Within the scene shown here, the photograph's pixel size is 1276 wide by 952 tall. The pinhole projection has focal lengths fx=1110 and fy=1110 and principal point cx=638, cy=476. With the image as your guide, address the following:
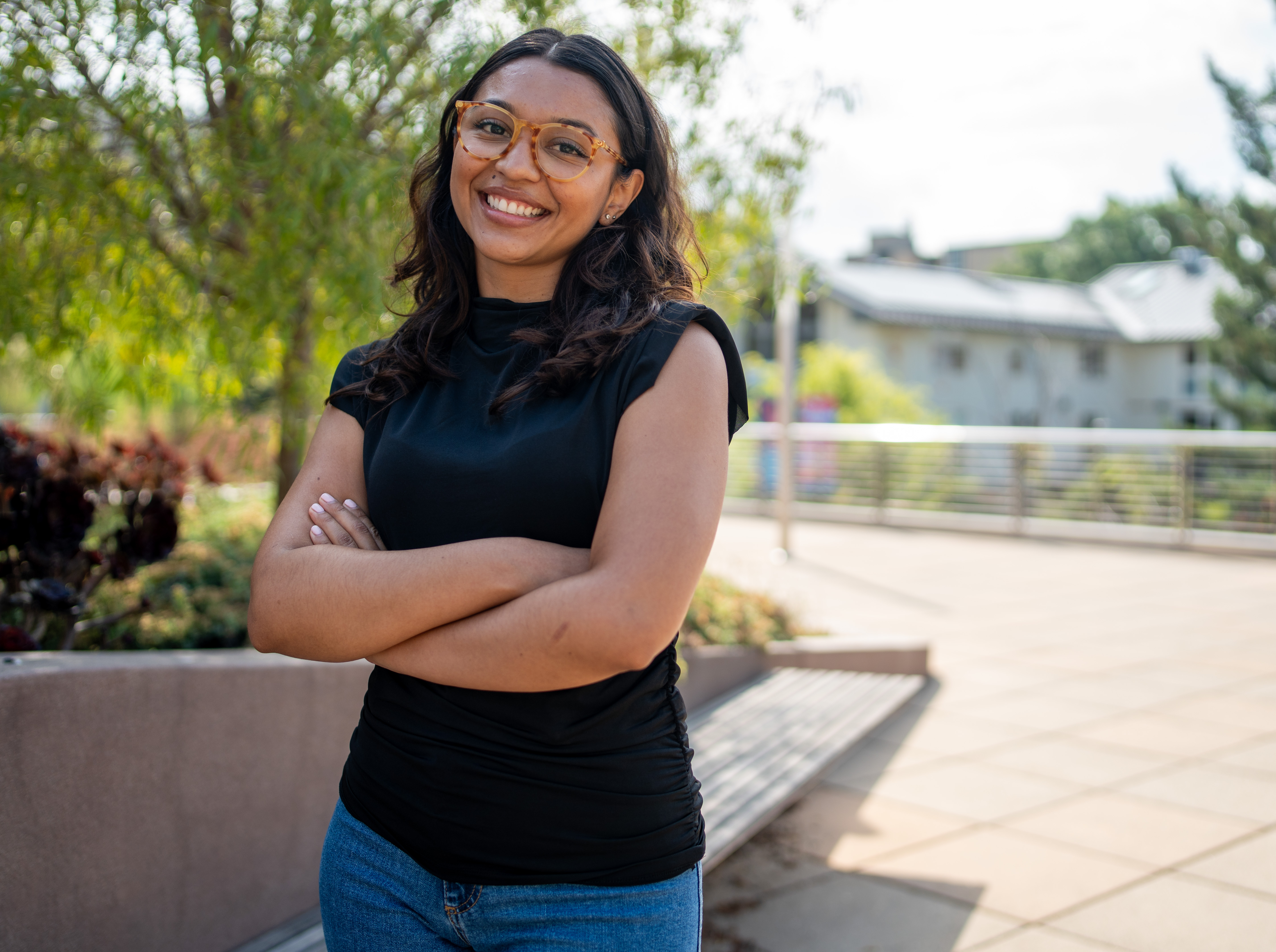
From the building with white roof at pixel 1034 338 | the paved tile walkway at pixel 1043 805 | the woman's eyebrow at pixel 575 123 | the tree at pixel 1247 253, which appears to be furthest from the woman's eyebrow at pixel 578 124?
the building with white roof at pixel 1034 338

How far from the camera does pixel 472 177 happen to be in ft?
5.54

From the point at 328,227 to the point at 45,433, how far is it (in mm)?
4178

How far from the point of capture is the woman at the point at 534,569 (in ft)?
4.63

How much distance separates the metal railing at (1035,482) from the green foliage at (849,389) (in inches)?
233

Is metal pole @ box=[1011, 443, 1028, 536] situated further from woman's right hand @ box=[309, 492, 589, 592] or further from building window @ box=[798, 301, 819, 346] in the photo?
building window @ box=[798, 301, 819, 346]

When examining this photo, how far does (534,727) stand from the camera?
1.44 metres

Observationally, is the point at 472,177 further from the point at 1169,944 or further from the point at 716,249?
the point at 716,249

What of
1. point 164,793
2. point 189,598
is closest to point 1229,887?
point 164,793

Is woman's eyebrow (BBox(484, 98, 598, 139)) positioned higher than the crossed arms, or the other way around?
woman's eyebrow (BBox(484, 98, 598, 139))

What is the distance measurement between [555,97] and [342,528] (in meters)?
0.72

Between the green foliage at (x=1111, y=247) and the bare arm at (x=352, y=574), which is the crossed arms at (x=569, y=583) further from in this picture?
the green foliage at (x=1111, y=247)

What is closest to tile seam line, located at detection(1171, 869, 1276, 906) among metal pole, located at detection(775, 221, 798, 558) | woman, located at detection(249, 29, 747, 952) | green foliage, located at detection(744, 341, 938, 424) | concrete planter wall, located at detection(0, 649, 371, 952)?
concrete planter wall, located at detection(0, 649, 371, 952)

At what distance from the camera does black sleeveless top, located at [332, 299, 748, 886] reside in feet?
4.66

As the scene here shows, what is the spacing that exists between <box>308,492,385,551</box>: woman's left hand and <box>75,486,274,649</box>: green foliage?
7.42ft
